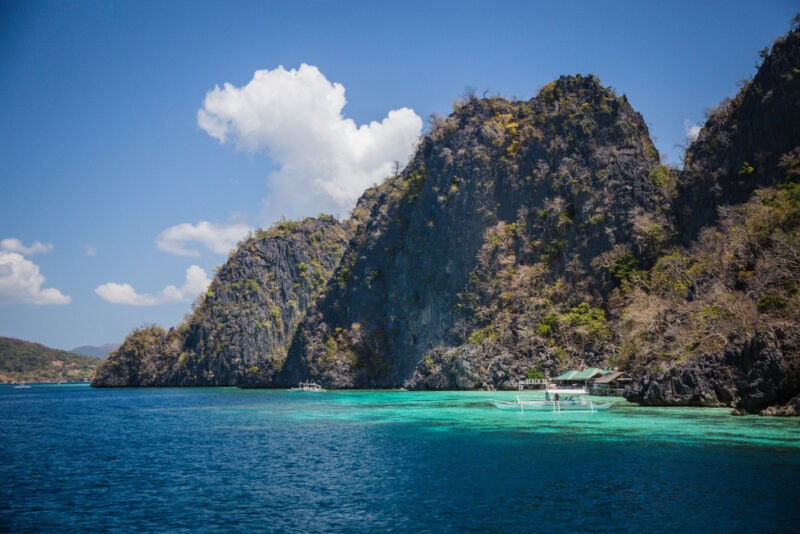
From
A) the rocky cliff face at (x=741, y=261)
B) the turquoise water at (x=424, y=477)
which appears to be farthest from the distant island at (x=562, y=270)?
the turquoise water at (x=424, y=477)

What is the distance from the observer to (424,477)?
2127 centimetres

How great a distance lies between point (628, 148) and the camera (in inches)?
3162

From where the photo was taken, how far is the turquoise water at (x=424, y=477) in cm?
1574

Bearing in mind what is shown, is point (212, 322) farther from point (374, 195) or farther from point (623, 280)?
point (623, 280)

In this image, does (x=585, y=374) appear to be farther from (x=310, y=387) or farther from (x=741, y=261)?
(x=310, y=387)

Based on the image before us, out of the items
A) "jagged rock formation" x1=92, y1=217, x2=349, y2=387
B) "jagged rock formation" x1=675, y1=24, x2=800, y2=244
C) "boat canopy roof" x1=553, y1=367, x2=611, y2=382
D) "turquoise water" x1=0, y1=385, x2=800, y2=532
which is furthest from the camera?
"jagged rock formation" x1=92, y1=217, x2=349, y2=387

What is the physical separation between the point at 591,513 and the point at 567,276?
6396 centimetres

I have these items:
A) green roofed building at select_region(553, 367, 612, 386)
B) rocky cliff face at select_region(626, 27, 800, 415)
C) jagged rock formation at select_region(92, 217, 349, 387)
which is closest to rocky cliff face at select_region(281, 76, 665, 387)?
rocky cliff face at select_region(626, 27, 800, 415)

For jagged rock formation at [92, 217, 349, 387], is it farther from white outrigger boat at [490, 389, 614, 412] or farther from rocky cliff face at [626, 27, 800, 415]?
white outrigger boat at [490, 389, 614, 412]

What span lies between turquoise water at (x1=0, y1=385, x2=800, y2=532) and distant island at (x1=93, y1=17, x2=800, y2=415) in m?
9.88

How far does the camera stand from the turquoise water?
15742 millimetres

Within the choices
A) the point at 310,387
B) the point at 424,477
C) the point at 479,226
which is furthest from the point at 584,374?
the point at 310,387

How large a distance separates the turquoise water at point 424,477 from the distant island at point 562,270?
9.88 m

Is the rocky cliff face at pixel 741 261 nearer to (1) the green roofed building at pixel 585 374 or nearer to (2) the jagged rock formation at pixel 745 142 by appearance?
(2) the jagged rock formation at pixel 745 142
